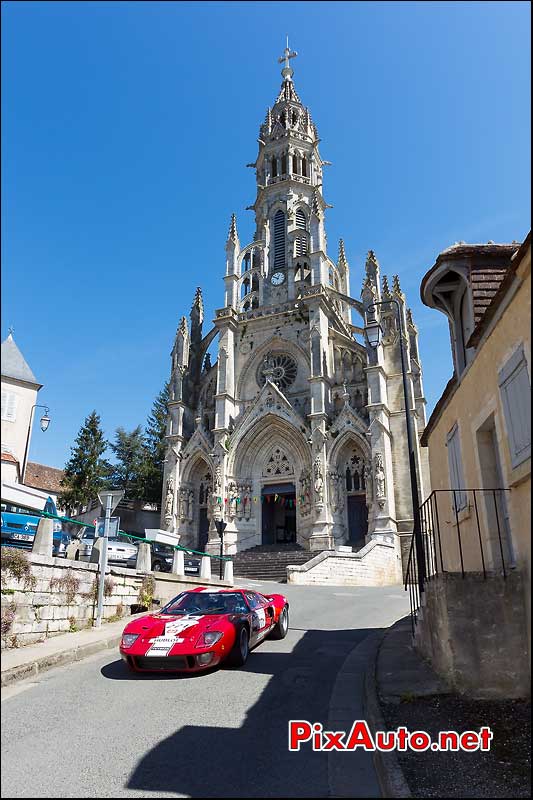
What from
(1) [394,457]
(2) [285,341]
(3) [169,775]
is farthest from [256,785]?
(2) [285,341]

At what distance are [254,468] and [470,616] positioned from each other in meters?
28.4

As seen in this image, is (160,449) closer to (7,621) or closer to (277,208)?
(277,208)

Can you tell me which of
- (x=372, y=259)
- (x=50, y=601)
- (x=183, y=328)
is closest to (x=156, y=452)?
(x=183, y=328)

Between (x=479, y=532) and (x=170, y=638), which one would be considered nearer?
(x=479, y=532)

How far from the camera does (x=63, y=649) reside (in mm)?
8094

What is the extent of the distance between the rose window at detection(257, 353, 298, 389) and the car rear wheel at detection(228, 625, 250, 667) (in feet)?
87.5

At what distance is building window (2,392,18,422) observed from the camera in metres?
2.19

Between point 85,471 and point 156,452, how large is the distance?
8.97 m

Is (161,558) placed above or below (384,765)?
above

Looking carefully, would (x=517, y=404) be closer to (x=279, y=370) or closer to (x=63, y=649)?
(x=63, y=649)

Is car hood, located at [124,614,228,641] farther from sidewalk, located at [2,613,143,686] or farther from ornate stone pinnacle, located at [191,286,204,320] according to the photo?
ornate stone pinnacle, located at [191,286,204,320]

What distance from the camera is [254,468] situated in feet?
111

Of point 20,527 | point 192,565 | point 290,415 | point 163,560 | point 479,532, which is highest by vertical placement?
point 290,415

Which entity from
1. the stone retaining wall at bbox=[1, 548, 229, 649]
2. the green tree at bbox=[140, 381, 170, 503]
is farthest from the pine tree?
the stone retaining wall at bbox=[1, 548, 229, 649]
